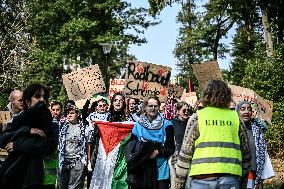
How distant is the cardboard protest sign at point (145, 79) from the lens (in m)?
12.5

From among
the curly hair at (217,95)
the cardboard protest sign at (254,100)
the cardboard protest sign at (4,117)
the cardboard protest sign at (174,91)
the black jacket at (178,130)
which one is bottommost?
the black jacket at (178,130)

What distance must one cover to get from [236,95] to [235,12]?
1669 centimetres

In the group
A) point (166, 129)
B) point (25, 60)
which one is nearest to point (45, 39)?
point (25, 60)

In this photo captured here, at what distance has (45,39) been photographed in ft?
132

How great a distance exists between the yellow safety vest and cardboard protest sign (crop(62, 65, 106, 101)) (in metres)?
8.88

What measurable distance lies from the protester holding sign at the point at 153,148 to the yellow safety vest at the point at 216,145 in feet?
8.54

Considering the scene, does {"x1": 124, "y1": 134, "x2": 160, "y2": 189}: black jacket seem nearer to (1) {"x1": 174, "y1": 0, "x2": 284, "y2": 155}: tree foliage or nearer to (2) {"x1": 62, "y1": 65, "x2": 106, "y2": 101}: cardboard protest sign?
(2) {"x1": 62, "y1": 65, "x2": 106, "y2": 101}: cardboard protest sign

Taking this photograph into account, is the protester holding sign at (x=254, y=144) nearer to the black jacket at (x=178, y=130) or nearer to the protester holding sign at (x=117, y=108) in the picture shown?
the black jacket at (x=178, y=130)

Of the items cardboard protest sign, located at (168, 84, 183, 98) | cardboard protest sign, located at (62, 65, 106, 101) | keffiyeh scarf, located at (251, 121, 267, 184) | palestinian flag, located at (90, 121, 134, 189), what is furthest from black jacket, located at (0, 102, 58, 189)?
cardboard protest sign, located at (168, 84, 183, 98)

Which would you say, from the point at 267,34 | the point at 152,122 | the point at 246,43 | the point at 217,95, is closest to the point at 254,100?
the point at 152,122

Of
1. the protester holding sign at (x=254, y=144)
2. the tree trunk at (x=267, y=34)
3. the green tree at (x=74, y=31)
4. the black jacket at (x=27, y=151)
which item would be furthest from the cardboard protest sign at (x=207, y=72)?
the green tree at (x=74, y=31)

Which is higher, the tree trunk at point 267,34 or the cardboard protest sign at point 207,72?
the tree trunk at point 267,34

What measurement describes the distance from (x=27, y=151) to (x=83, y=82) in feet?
28.4

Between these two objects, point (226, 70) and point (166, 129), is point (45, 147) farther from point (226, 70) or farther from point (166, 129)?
point (226, 70)
